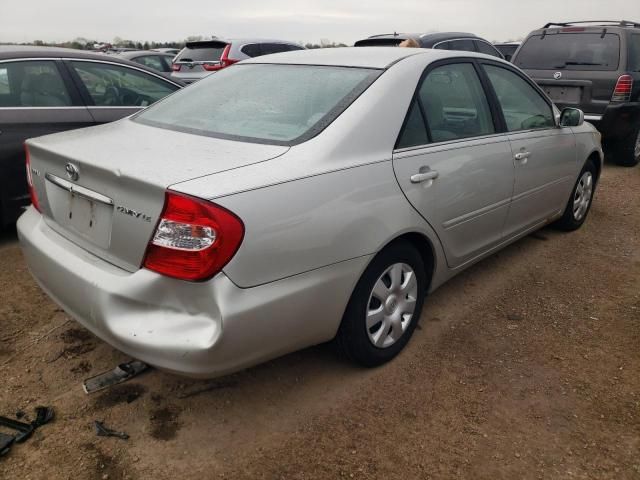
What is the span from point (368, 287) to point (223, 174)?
877 mm

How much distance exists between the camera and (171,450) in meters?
2.17

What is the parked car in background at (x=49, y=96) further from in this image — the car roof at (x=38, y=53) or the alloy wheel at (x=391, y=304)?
the alloy wheel at (x=391, y=304)

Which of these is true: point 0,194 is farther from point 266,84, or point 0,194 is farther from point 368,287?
point 368,287

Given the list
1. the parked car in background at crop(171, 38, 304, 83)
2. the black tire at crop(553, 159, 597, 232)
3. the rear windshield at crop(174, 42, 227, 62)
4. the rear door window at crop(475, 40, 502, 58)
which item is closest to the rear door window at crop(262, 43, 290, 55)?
the parked car in background at crop(171, 38, 304, 83)

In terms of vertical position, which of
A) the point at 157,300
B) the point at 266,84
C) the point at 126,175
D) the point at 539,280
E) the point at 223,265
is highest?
the point at 266,84

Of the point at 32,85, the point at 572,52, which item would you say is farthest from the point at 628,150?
the point at 32,85

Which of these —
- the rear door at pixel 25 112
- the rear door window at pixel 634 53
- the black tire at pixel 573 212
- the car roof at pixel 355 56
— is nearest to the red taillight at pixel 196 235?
the car roof at pixel 355 56

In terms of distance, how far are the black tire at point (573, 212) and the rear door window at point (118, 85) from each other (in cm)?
362

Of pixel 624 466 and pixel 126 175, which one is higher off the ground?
pixel 126 175

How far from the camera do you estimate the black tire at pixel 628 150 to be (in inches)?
281

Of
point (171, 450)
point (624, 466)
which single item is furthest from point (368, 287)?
point (624, 466)

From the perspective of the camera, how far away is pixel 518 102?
144 inches

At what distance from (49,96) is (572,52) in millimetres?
6237

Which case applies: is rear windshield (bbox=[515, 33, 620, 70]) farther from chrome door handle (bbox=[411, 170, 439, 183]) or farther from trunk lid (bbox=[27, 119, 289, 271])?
trunk lid (bbox=[27, 119, 289, 271])
